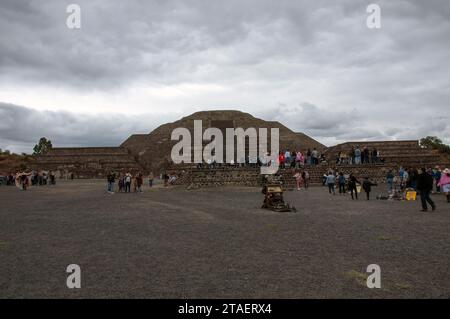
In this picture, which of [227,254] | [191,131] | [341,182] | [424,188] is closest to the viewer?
[227,254]

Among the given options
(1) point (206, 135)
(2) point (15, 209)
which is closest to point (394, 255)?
(2) point (15, 209)

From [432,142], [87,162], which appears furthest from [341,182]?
[432,142]

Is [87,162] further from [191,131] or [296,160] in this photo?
[296,160]

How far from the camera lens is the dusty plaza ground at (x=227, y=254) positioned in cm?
459

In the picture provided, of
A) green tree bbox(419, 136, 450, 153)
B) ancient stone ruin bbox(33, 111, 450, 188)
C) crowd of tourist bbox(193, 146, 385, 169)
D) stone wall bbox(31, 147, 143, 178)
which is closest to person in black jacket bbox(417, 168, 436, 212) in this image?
ancient stone ruin bbox(33, 111, 450, 188)

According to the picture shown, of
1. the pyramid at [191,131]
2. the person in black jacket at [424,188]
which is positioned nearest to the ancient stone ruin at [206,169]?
the pyramid at [191,131]

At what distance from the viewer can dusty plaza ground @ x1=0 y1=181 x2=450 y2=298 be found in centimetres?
459

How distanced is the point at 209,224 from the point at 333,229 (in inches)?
124

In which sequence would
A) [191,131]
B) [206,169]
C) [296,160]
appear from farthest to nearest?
[191,131]
[296,160]
[206,169]

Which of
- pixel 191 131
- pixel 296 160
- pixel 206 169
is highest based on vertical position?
pixel 191 131

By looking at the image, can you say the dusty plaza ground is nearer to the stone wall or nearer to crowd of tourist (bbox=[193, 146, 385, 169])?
crowd of tourist (bbox=[193, 146, 385, 169])

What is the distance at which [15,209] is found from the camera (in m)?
13.1

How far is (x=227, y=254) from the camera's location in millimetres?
6379
